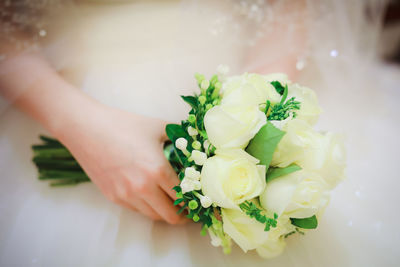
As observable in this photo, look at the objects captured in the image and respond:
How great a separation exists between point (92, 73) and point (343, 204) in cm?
90

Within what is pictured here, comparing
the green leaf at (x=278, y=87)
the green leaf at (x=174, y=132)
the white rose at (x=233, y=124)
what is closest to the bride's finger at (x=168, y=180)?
the green leaf at (x=174, y=132)

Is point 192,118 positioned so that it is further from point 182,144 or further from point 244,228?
point 244,228

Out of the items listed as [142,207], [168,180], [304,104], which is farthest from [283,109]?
[142,207]

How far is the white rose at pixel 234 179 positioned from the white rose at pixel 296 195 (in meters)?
0.03

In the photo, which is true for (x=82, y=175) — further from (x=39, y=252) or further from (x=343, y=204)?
(x=343, y=204)

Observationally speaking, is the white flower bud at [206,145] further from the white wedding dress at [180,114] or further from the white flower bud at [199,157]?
the white wedding dress at [180,114]

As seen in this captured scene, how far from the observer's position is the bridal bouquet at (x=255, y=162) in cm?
47

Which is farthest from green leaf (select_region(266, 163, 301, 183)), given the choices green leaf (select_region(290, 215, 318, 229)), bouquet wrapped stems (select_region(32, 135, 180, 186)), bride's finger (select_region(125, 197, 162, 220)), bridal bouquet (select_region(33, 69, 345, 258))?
bouquet wrapped stems (select_region(32, 135, 180, 186))

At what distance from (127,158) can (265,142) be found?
369mm

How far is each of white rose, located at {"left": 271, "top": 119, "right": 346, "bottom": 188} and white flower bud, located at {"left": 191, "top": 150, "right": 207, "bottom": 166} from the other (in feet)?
0.44

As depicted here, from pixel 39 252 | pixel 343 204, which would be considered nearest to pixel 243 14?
pixel 343 204

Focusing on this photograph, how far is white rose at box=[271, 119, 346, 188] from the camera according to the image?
0.48m

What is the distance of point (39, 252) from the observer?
0.67 metres

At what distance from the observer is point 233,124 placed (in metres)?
0.46
